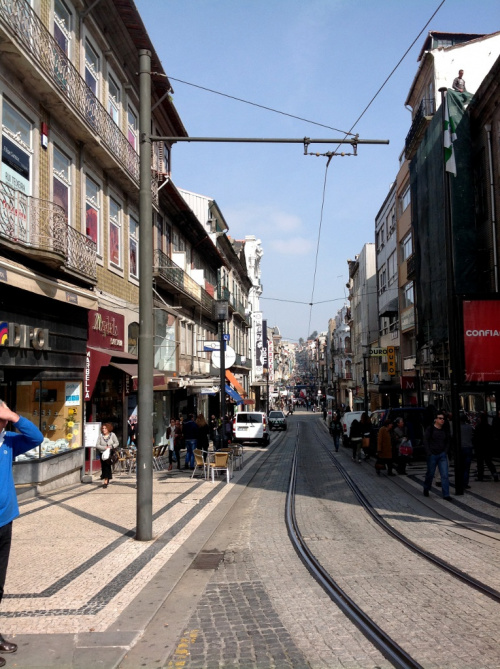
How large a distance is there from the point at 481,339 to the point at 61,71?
12279 millimetres

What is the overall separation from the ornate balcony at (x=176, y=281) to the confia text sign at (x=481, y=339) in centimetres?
1100

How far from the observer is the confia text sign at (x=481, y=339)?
51.9ft

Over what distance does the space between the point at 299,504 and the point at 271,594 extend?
6.08 meters

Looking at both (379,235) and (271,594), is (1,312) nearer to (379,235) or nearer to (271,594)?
(271,594)

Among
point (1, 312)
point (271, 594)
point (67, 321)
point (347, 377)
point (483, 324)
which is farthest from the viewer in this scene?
point (347, 377)

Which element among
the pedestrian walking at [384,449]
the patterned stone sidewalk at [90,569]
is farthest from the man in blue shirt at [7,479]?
the pedestrian walking at [384,449]

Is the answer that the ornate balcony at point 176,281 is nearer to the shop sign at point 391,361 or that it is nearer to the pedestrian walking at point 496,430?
the pedestrian walking at point 496,430

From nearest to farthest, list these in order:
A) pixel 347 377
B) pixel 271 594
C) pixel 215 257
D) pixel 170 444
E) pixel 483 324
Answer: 1. pixel 271 594
2. pixel 483 324
3. pixel 170 444
4. pixel 215 257
5. pixel 347 377

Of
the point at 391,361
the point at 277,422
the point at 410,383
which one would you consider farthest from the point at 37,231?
the point at 277,422

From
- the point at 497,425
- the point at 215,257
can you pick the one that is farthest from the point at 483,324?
the point at 215,257

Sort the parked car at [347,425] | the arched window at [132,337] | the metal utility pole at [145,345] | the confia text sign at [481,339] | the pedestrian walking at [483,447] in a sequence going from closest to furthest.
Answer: the metal utility pole at [145,345] < the pedestrian walking at [483,447] < the confia text sign at [481,339] < the arched window at [132,337] < the parked car at [347,425]

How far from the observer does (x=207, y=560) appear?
Result: 316 inches

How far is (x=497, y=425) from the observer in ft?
65.4

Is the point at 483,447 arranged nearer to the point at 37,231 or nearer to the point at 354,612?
the point at 354,612
